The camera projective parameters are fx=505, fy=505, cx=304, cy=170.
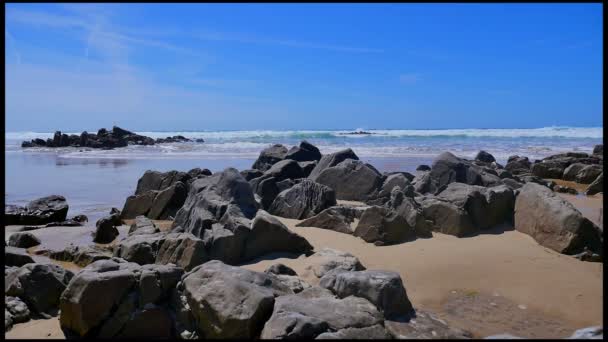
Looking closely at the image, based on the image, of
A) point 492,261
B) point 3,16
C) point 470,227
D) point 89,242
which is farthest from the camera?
point 89,242

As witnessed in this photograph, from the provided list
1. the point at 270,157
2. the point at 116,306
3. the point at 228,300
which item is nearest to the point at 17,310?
the point at 116,306

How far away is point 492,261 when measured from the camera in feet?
18.1

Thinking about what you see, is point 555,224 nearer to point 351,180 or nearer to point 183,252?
point 183,252

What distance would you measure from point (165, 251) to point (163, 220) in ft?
11.7

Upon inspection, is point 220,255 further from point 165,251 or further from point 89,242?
point 89,242

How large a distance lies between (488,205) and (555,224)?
4.05ft

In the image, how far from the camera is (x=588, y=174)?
46.7ft

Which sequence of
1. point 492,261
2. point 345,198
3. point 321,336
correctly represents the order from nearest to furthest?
point 321,336, point 492,261, point 345,198

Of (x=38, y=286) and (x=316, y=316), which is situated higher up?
(x=316, y=316)

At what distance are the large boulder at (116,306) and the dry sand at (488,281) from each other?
0.32 m

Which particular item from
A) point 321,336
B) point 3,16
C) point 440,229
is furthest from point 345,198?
point 3,16

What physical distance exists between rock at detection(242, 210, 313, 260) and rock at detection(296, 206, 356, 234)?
1051mm

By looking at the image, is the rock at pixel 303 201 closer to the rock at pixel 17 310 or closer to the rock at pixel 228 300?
the rock at pixel 228 300

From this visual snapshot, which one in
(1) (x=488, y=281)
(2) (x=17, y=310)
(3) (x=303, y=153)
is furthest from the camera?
(3) (x=303, y=153)
